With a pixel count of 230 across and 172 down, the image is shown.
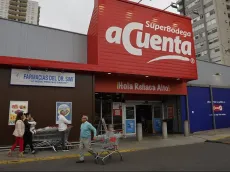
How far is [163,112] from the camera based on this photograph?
62.5 feet

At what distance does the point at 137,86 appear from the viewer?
14.9 metres

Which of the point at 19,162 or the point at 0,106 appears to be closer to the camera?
the point at 19,162

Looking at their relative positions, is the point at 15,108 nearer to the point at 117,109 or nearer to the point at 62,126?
the point at 62,126

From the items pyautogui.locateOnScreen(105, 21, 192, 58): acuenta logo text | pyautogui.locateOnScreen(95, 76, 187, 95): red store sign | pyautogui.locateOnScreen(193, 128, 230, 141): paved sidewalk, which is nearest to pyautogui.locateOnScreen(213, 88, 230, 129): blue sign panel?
pyautogui.locateOnScreen(193, 128, 230, 141): paved sidewalk

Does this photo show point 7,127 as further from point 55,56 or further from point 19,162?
point 55,56

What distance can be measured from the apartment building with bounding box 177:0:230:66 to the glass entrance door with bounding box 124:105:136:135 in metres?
51.3

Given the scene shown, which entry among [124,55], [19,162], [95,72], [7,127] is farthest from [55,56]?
[19,162]

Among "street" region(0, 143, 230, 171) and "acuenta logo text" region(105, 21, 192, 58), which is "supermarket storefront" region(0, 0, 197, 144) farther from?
"street" region(0, 143, 230, 171)

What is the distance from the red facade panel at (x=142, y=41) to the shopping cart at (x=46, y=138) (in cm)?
428

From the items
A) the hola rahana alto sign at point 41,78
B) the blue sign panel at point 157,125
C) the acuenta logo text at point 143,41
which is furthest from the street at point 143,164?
the blue sign panel at point 157,125

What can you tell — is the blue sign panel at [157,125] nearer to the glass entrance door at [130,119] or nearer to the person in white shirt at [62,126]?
the glass entrance door at [130,119]

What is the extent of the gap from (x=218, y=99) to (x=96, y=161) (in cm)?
1451

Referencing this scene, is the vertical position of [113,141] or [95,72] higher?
[95,72]

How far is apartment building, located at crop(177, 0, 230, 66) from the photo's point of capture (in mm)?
63250
